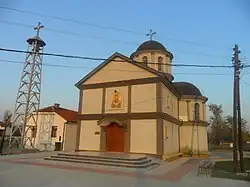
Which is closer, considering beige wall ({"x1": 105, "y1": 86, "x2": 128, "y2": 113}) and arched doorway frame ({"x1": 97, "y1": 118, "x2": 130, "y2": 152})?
arched doorway frame ({"x1": 97, "y1": 118, "x2": 130, "y2": 152})

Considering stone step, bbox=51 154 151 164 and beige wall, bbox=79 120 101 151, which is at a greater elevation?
beige wall, bbox=79 120 101 151

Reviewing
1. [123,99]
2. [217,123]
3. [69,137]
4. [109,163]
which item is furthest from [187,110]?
[217,123]

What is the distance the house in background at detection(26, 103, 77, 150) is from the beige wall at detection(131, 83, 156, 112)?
535 inches

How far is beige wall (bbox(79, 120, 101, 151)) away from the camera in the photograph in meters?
20.4

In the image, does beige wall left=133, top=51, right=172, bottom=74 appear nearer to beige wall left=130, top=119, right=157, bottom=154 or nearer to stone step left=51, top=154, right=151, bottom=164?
beige wall left=130, top=119, right=157, bottom=154

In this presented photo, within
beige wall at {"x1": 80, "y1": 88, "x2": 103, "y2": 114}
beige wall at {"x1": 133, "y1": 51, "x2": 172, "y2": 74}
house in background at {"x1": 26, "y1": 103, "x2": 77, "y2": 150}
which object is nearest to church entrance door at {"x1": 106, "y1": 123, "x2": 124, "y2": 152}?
beige wall at {"x1": 80, "y1": 88, "x2": 103, "y2": 114}

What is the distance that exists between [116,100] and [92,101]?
2.56m

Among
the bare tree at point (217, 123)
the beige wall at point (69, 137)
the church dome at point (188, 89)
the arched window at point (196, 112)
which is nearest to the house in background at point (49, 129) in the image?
the beige wall at point (69, 137)

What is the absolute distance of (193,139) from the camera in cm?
2600

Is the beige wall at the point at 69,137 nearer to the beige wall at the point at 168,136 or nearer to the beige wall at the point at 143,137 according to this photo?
the beige wall at the point at 143,137

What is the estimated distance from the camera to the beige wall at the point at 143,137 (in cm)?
1800

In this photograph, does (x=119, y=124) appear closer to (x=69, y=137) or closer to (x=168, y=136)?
(x=168, y=136)

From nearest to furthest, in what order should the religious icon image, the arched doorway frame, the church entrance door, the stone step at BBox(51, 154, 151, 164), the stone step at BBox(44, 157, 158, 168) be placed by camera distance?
the stone step at BBox(44, 157, 158, 168)
the stone step at BBox(51, 154, 151, 164)
the arched doorway frame
the church entrance door
the religious icon image

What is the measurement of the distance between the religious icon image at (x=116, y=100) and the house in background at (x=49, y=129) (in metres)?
11.8
